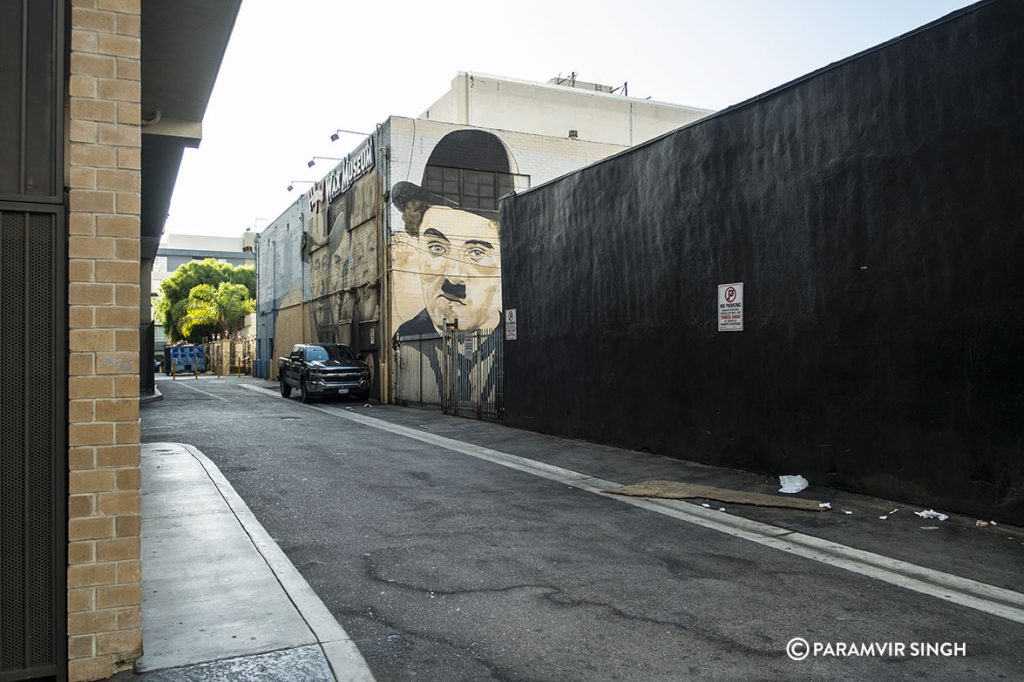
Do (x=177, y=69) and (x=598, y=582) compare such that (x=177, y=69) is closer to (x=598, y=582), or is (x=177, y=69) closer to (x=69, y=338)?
(x=69, y=338)

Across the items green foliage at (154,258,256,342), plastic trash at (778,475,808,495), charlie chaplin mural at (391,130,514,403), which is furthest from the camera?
green foliage at (154,258,256,342)

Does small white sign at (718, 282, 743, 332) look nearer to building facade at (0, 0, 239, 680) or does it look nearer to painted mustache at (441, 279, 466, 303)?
building facade at (0, 0, 239, 680)

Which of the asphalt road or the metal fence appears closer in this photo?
the asphalt road

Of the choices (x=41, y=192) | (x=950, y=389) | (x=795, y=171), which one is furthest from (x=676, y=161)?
(x=41, y=192)

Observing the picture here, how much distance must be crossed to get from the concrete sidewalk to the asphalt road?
0.19m

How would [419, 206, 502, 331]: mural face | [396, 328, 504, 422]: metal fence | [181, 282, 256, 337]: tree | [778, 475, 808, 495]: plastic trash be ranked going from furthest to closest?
A: [181, 282, 256, 337]: tree, [419, 206, 502, 331]: mural face, [396, 328, 504, 422]: metal fence, [778, 475, 808, 495]: plastic trash

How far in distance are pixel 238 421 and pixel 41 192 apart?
46.2ft

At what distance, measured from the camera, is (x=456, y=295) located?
24.8m

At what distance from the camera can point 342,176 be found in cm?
2920

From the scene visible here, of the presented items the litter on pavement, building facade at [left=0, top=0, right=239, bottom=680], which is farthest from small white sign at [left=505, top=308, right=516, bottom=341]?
building facade at [left=0, top=0, right=239, bottom=680]

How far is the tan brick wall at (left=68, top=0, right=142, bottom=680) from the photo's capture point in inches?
141

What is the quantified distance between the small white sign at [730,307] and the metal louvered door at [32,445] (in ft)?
26.7

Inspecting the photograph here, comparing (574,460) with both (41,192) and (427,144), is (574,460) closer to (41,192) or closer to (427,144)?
(41,192)

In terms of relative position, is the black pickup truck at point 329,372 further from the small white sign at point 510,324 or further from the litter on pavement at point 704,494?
the litter on pavement at point 704,494
